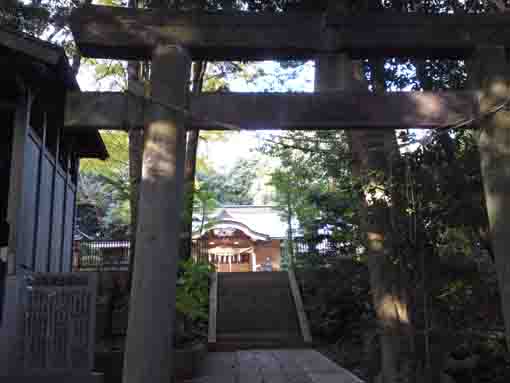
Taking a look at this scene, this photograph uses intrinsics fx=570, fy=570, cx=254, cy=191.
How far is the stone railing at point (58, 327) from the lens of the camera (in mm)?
6887

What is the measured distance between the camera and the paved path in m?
7.56

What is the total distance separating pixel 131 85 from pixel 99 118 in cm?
40

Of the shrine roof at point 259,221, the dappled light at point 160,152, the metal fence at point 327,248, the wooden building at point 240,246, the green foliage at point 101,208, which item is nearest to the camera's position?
the dappled light at point 160,152

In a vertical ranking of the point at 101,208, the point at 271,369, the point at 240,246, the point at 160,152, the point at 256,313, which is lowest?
the point at 271,369

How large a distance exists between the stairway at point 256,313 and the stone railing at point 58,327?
5.84 m

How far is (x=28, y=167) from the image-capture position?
7.80 meters

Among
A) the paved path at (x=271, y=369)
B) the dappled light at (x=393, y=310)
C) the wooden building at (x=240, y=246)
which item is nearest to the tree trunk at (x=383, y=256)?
the dappled light at (x=393, y=310)

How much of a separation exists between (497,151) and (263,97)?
2.06m

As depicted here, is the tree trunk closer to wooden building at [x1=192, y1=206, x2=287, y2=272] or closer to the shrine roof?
wooden building at [x1=192, y1=206, x2=287, y2=272]

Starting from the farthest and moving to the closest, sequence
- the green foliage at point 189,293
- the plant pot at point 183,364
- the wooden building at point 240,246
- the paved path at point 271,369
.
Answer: the wooden building at point 240,246 → the green foliage at point 189,293 → the plant pot at point 183,364 → the paved path at point 271,369

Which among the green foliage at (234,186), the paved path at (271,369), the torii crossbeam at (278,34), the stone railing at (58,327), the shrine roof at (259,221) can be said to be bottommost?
the paved path at (271,369)

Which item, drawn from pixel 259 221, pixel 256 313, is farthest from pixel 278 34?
pixel 259 221

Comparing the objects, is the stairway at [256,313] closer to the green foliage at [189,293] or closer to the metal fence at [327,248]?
the metal fence at [327,248]

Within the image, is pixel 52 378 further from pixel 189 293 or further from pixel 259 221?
pixel 259 221
